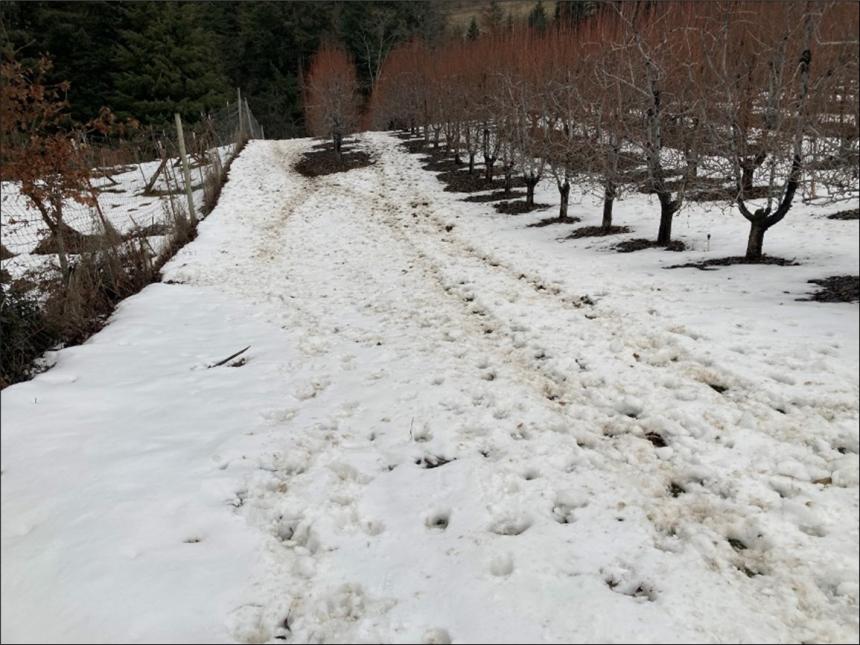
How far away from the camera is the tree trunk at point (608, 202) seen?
892cm

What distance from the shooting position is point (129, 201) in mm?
17375

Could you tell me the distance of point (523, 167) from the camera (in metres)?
11.7

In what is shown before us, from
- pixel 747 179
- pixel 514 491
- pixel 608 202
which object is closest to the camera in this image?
pixel 514 491

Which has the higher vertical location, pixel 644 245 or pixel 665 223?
pixel 665 223

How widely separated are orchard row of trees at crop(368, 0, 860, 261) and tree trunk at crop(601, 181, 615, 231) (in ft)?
0.12

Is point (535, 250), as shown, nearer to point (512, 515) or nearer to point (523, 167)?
point (523, 167)

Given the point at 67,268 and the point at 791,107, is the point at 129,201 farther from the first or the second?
the point at 791,107

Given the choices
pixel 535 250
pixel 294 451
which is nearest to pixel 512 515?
pixel 294 451

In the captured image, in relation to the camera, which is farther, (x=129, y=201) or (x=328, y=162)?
(x=328, y=162)

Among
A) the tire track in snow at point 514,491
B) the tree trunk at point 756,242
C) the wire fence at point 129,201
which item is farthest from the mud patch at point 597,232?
the wire fence at point 129,201

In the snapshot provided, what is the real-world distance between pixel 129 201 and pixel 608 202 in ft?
51.7

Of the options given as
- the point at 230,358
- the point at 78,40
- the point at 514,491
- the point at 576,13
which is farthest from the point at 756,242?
the point at 78,40

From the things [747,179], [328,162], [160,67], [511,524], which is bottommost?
[511,524]

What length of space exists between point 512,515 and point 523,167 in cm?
1009
